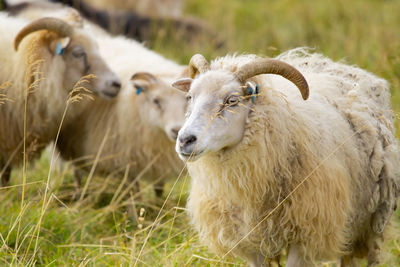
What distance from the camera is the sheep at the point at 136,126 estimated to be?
226 inches

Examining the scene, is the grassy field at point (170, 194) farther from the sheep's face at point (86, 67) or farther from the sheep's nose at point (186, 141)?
the sheep's face at point (86, 67)

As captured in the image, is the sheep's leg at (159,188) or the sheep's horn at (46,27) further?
the sheep's leg at (159,188)

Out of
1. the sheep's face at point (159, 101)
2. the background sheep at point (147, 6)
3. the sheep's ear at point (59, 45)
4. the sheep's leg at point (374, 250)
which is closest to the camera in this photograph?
the sheep's leg at point (374, 250)

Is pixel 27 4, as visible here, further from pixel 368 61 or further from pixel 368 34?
pixel 368 34

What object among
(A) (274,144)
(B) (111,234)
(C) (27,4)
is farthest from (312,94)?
(C) (27,4)

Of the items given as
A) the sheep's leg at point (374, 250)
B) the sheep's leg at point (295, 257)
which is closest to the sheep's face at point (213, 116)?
the sheep's leg at point (295, 257)

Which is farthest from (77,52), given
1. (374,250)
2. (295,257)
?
(374,250)

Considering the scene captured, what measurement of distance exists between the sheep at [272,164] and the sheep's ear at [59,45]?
1.93 metres

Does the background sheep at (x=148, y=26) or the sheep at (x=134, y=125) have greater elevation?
the sheep at (x=134, y=125)

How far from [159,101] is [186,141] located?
253 cm

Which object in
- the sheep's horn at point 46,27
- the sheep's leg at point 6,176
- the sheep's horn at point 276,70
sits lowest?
the sheep's leg at point 6,176

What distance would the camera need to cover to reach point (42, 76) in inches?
214

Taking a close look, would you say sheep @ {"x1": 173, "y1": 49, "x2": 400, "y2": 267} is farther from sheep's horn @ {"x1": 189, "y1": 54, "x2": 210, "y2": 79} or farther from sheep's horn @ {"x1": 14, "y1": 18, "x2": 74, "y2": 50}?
sheep's horn @ {"x1": 14, "y1": 18, "x2": 74, "y2": 50}

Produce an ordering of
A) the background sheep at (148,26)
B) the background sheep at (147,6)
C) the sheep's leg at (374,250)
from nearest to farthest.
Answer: the sheep's leg at (374,250) < the background sheep at (148,26) < the background sheep at (147,6)
